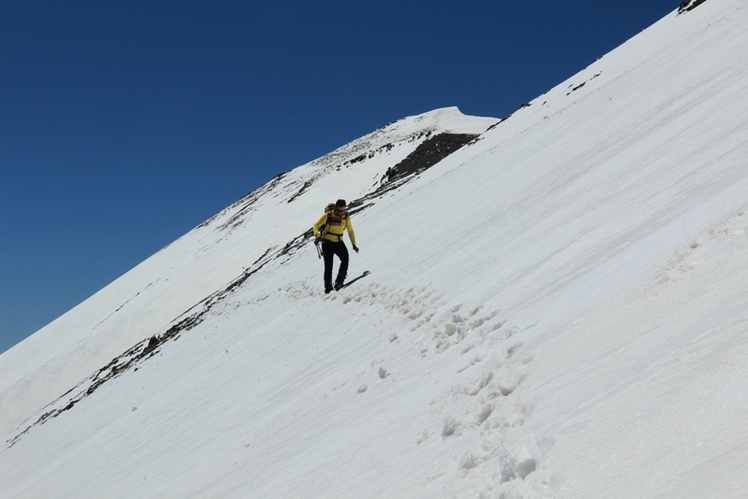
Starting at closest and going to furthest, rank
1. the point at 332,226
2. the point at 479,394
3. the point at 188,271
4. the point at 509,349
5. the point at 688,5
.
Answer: the point at 479,394
the point at 509,349
the point at 332,226
the point at 688,5
the point at 188,271

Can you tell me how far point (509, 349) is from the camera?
16.1 ft

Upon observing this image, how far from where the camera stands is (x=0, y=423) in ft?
113

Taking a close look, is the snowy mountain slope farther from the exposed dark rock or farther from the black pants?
the exposed dark rock

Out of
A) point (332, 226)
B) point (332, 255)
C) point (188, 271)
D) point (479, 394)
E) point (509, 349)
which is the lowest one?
point (479, 394)

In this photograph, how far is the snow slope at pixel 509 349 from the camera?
319 centimetres

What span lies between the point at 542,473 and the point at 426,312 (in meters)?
5.18

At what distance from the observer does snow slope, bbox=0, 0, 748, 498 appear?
3.19m

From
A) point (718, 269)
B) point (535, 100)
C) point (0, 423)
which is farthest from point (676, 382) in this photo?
point (0, 423)

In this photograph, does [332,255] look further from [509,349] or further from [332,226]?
[509,349]

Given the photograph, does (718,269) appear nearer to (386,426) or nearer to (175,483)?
(386,426)

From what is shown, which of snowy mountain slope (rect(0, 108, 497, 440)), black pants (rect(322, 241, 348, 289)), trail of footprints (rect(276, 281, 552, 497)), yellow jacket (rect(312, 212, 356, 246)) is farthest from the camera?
snowy mountain slope (rect(0, 108, 497, 440))

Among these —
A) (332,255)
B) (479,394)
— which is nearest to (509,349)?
(479,394)

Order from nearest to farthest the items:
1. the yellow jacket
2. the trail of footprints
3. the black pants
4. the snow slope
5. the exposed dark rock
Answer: the snow slope → the trail of footprints → the yellow jacket → the black pants → the exposed dark rock

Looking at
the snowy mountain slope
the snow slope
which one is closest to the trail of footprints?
the snow slope
